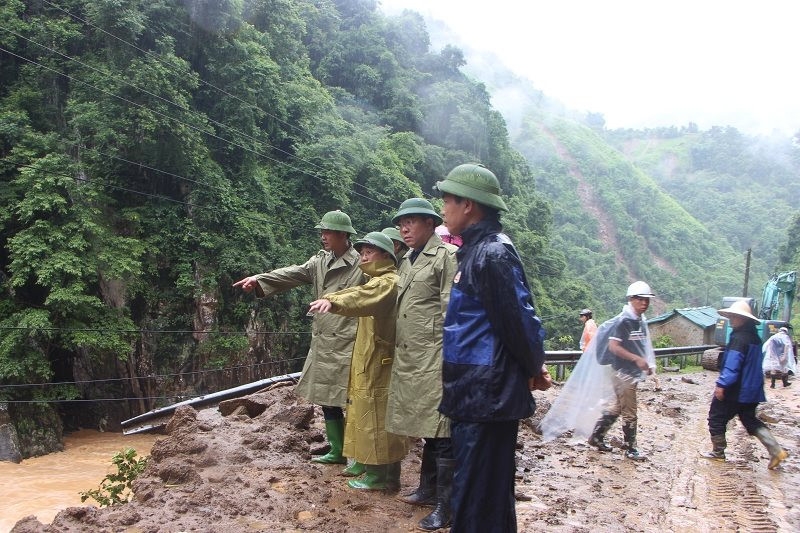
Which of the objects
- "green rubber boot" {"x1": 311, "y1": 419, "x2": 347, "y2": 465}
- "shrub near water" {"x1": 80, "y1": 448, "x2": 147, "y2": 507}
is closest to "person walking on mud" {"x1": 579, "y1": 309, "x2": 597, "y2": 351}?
"green rubber boot" {"x1": 311, "y1": 419, "x2": 347, "y2": 465}

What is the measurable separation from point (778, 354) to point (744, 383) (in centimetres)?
1030

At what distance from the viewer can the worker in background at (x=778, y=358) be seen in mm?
14344

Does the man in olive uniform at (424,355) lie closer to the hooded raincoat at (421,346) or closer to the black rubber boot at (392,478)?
the hooded raincoat at (421,346)

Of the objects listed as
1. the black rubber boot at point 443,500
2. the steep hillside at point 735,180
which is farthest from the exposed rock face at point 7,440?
the steep hillside at point 735,180

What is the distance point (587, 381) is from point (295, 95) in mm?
21945

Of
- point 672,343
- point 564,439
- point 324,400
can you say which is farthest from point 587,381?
point 672,343

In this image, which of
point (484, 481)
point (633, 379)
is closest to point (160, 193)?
point (633, 379)

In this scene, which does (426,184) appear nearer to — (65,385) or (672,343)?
(672,343)

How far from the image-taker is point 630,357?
5.71 m

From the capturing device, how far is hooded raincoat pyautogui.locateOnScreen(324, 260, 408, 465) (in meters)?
3.86

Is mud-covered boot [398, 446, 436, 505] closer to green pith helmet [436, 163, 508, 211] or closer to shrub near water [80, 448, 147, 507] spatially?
green pith helmet [436, 163, 508, 211]

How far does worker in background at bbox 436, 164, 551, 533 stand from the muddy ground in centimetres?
116

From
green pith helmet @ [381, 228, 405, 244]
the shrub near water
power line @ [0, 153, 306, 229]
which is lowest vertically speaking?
the shrub near water

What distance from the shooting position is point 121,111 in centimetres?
1750
